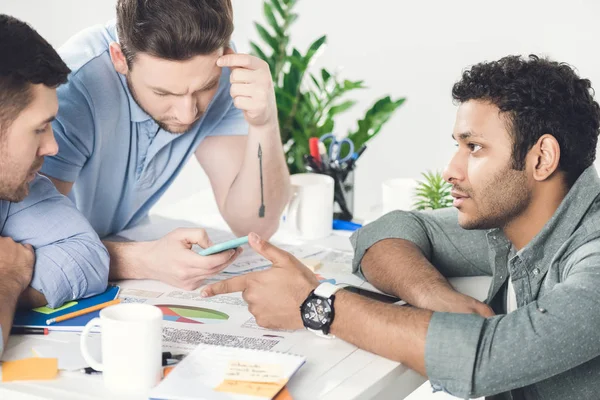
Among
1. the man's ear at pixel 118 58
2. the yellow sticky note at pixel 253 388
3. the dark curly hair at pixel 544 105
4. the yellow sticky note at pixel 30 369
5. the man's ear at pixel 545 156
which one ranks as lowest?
the yellow sticky note at pixel 30 369

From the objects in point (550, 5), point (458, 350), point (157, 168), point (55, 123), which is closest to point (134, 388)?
point (458, 350)

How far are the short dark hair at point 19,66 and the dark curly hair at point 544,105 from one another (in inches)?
30.0

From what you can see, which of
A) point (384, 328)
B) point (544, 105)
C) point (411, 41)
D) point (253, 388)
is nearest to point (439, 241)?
point (544, 105)

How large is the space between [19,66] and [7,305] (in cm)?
39

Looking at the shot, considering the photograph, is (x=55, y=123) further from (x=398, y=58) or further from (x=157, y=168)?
(x=398, y=58)

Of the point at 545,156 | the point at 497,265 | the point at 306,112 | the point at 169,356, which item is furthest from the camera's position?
the point at 306,112

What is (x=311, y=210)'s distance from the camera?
77.9 inches

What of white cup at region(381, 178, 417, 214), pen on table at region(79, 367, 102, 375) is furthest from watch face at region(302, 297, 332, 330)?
white cup at region(381, 178, 417, 214)

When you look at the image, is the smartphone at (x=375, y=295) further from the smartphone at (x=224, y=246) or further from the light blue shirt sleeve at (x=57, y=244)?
the light blue shirt sleeve at (x=57, y=244)

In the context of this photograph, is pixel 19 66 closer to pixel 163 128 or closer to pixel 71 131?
pixel 71 131

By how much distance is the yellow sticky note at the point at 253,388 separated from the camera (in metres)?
1.10

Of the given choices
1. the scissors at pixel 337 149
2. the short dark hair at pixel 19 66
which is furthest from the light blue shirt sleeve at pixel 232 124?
the short dark hair at pixel 19 66

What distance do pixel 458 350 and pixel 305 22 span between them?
7.44 feet

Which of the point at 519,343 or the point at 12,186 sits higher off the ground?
the point at 12,186
